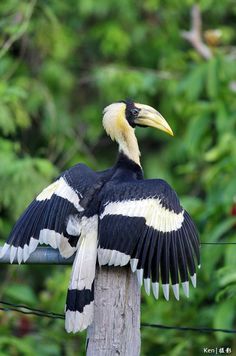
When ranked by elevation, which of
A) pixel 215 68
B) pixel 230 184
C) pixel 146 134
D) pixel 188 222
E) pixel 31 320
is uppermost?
pixel 146 134

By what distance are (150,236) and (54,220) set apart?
51 cm

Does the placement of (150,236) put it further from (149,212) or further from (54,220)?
(54,220)

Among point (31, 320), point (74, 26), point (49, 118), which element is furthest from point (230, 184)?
point (74, 26)

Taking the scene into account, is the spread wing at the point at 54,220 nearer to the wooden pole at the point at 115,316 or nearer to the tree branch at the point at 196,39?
the wooden pole at the point at 115,316

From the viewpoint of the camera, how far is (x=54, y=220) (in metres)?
3.98

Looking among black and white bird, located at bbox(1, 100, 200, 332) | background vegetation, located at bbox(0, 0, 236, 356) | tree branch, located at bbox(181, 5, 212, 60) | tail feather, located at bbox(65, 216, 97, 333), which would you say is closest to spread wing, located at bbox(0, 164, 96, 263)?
black and white bird, located at bbox(1, 100, 200, 332)

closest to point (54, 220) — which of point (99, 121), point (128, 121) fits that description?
point (128, 121)

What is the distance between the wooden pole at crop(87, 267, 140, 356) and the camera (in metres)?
3.57

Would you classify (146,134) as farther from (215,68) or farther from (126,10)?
(215,68)

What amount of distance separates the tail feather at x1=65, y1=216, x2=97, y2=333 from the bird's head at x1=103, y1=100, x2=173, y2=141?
2.73 ft

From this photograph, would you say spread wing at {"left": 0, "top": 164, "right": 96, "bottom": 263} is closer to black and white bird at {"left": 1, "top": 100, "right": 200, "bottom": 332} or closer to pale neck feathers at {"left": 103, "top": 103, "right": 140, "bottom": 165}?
black and white bird at {"left": 1, "top": 100, "right": 200, "bottom": 332}

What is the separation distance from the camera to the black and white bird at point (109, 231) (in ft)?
11.9

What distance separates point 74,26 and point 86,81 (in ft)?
2.11

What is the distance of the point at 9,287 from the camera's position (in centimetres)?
671
